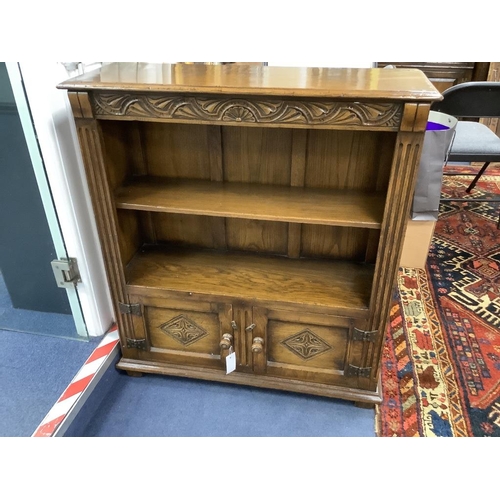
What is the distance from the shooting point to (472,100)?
243 cm

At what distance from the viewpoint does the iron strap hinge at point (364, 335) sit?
1.42m

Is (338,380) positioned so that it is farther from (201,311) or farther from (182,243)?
(182,243)

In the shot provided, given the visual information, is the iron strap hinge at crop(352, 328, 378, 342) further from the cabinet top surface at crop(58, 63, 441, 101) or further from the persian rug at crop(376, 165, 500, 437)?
the cabinet top surface at crop(58, 63, 441, 101)

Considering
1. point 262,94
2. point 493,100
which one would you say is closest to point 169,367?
point 262,94

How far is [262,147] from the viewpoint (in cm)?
144

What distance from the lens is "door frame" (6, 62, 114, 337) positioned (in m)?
1.35

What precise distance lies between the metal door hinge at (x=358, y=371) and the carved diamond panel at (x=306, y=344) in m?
0.11

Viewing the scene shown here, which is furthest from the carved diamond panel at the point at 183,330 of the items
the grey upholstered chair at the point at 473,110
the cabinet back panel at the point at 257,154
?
the grey upholstered chair at the point at 473,110

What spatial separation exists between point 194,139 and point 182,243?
17.1 inches

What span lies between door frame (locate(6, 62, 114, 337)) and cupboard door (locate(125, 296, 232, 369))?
0.24 metres

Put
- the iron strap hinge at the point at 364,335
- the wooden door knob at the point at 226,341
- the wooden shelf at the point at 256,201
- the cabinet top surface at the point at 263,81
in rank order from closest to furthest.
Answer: the cabinet top surface at the point at 263,81 < the wooden shelf at the point at 256,201 < the iron strap hinge at the point at 364,335 < the wooden door knob at the point at 226,341

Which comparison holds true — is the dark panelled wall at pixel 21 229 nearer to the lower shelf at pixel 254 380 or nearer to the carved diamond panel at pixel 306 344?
the lower shelf at pixel 254 380

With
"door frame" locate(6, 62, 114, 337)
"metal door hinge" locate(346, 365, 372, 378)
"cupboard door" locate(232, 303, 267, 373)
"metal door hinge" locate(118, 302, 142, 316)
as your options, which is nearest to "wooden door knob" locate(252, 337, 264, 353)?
"cupboard door" locate(232, 303, 267, 373)
